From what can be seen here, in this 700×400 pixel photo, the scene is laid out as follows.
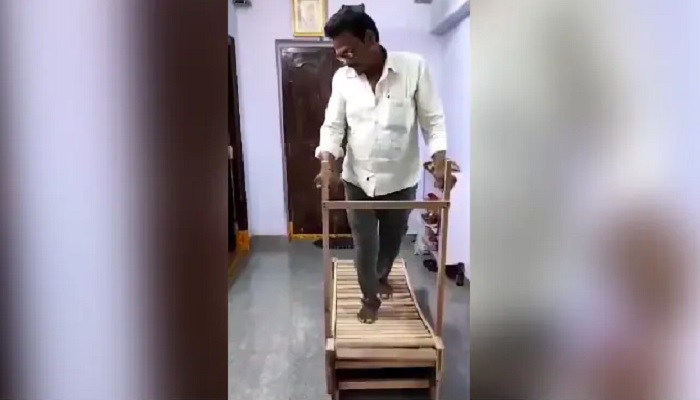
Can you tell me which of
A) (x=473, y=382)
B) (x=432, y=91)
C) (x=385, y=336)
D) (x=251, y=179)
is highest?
(x=432, y=91)

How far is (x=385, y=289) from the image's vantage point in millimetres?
968

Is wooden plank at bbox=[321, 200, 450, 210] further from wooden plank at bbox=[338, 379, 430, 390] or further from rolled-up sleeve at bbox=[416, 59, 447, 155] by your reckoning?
wooden plank at bbox=[338, 379, 430, 390]

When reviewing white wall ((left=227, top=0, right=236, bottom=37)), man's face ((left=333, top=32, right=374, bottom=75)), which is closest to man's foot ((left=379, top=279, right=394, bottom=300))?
man's face ((left=333, top=32, right=374, bottom=75))

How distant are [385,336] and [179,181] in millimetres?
786

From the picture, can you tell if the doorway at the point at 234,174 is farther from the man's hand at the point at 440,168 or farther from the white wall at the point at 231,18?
the man's hand at the point at 440,168

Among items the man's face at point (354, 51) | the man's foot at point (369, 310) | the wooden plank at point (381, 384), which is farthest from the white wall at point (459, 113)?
the man's foot at point (369, 310)

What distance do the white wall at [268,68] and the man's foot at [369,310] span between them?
27cm

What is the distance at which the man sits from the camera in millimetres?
684

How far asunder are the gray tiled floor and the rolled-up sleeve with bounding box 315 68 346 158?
16cm

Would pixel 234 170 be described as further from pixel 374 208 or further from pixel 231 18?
pixel 374 208

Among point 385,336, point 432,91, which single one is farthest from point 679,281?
point 385,336

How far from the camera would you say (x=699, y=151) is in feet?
1.16

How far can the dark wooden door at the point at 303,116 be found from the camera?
696 mm

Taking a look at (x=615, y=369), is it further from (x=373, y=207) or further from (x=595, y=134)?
(x=373, y=207)
